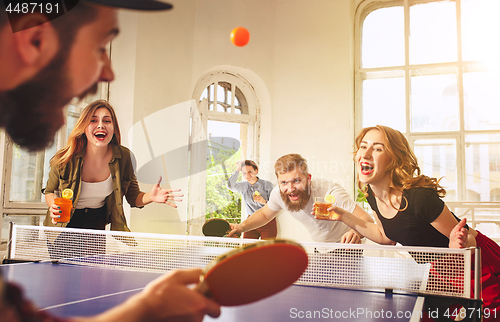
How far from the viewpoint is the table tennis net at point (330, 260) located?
1781 mm

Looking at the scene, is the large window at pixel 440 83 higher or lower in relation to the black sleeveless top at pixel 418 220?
higher

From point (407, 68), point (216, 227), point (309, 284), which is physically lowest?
point (309, 284)

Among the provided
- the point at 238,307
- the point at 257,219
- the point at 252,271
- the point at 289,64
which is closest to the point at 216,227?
the point at 257,219

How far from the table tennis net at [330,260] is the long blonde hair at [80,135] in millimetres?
708

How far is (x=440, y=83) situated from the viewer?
5891 mm

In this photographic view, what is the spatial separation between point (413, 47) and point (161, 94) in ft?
12.6

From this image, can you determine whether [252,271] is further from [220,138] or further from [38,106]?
[220,138]

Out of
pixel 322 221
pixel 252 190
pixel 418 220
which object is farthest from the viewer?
pixel 252 190

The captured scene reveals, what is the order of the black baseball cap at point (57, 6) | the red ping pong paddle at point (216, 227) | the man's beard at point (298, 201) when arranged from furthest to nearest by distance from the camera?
the man's beard at point (298, 201) < the red ping pong paddle at point (216, 227) < the black baseball cap at point (57, 6)

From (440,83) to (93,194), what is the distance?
16.7 feet

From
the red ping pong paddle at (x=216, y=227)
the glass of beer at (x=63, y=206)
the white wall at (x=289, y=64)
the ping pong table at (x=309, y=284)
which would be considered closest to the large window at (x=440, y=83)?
the white wall at (x=289, y=64)

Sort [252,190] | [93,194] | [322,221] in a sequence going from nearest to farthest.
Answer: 1. [93,194]
2. [322,221]
3. [252,190]

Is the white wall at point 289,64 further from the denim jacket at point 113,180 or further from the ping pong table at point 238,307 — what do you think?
the ping pong table at point 238,307

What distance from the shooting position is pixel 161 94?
5109 mm
